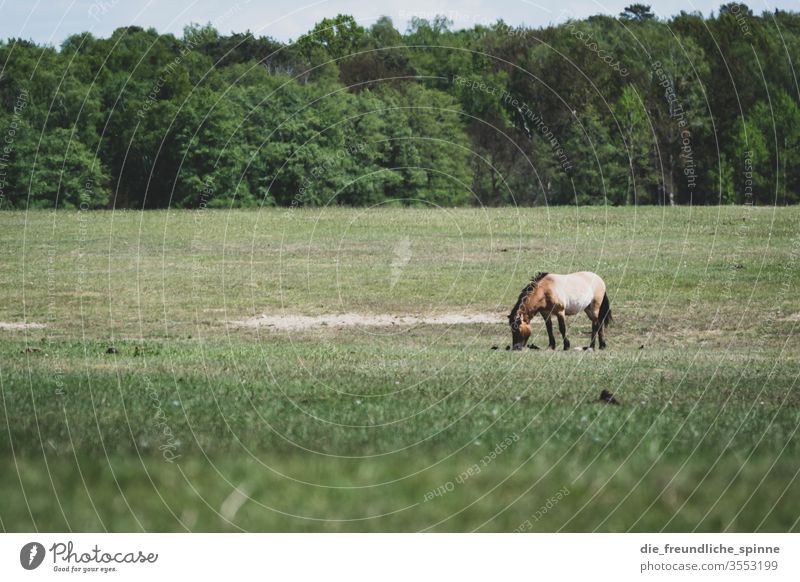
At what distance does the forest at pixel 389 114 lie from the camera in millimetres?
66000

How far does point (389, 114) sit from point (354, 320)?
105 feet

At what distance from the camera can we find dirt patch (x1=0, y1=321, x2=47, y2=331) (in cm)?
3284

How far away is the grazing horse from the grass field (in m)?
1.03

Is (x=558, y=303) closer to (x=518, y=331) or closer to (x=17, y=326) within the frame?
(x=518, y=331)

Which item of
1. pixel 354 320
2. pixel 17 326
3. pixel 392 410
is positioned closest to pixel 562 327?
pixel 354 320

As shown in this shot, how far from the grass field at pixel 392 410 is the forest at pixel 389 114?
22949 mm

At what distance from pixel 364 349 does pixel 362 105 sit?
142 feet

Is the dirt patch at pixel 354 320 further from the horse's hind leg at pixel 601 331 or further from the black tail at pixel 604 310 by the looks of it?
the black tail at pixel 604 310

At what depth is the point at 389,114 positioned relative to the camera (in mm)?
65938

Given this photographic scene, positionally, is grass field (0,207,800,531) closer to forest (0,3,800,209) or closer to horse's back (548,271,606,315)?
horse's back (548,271,606,315)

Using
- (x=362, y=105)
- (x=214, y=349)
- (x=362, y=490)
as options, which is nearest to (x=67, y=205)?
(x=362, y=105)

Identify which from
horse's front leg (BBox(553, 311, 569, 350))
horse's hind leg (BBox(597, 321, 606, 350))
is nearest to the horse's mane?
horse's front leg (BBox(553, 311, 569, 350))

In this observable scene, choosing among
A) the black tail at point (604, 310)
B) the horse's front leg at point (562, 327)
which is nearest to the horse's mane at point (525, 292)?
the horse's front leg at point (562, 327)

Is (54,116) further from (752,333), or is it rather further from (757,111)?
(752,333)
